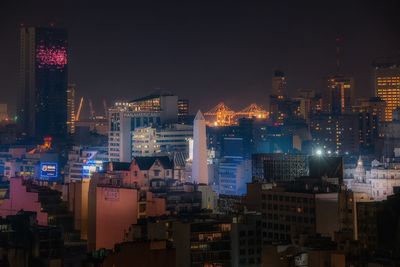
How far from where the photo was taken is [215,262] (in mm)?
25609

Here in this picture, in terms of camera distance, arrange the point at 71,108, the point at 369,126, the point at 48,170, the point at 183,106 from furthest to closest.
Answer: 1. the point at 71,108
2. the point at 183,106
3. the point at 369,126
4. the point at 48,170

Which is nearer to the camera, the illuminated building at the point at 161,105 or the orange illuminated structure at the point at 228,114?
the illuminated building at the point at 161,105

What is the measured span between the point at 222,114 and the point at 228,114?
1512 mm

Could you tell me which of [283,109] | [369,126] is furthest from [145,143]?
[283,109]

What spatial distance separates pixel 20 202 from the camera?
35.8 m

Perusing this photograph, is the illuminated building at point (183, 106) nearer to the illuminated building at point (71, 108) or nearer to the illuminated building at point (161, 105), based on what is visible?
the illuminated building at point (161, 105)

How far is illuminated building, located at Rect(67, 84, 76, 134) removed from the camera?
272 feet

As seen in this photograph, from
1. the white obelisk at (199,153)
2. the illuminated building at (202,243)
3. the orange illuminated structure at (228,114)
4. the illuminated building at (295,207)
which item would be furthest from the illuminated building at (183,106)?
the illuminated building at (202,243)

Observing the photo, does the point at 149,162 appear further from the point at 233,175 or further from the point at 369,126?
the point at 369,126

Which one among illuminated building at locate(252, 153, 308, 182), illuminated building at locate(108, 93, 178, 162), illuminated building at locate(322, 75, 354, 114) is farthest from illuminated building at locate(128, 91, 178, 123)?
illuminated building at locate(322, 75, 354, 114)

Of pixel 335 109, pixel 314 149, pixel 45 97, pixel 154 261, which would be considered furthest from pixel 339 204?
pixel 45 97

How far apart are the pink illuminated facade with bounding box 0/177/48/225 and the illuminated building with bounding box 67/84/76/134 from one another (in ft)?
150

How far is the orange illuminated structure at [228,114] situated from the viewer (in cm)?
7550

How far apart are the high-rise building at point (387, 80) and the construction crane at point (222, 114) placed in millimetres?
10577
